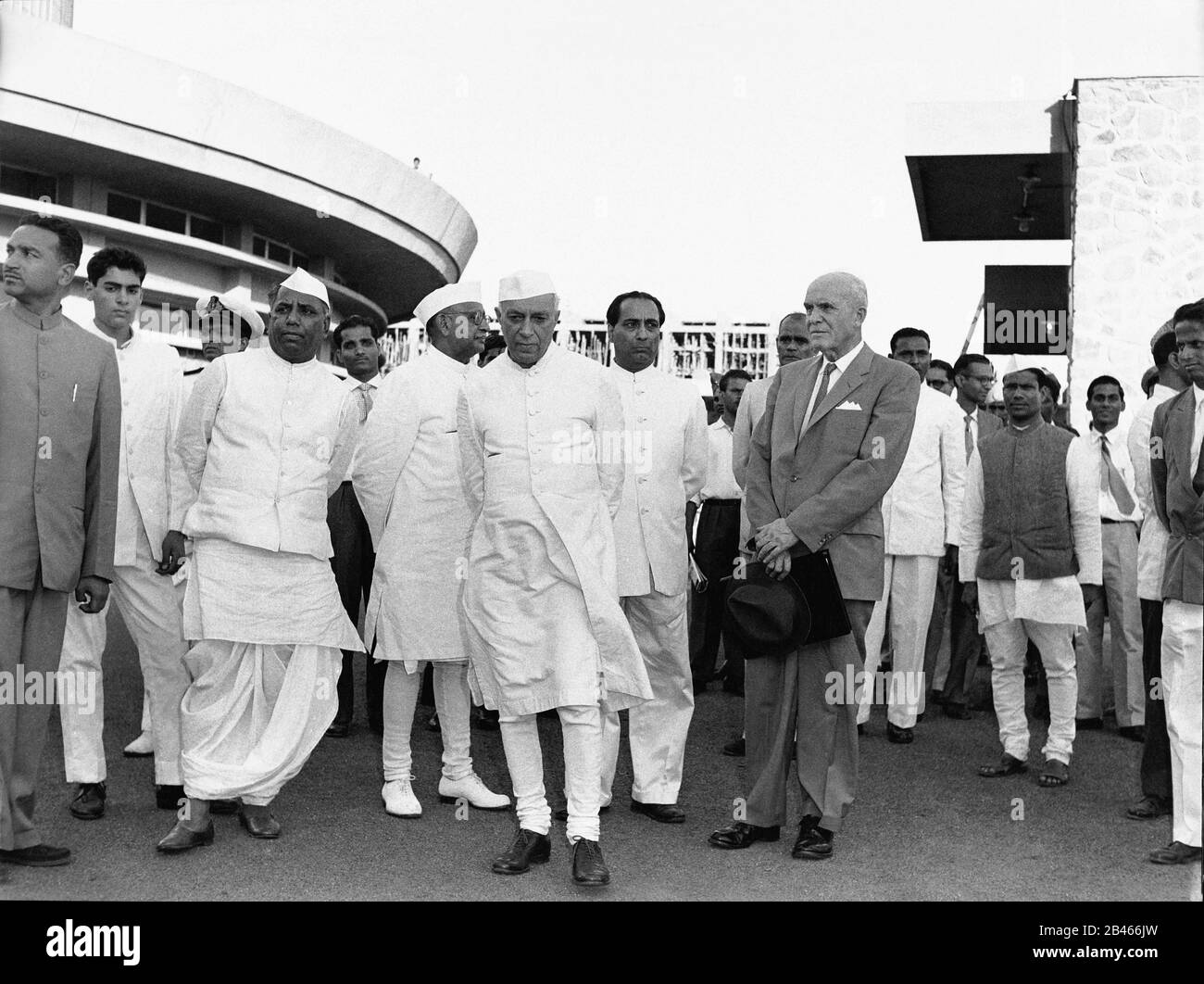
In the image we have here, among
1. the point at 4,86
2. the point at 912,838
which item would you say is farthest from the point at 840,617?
the point at 4,86

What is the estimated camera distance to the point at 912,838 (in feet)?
16.7

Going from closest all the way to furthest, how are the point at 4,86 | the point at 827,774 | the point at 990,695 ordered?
1. the point at 827,774
2. the point at 990,695
3. the point at 4,86

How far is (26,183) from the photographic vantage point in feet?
114

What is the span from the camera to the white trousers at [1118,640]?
23.8 ft

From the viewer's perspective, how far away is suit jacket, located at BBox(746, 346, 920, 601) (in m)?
4.96

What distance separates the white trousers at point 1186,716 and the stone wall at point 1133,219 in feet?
22.9

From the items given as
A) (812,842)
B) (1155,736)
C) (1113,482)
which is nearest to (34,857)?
(812,842)

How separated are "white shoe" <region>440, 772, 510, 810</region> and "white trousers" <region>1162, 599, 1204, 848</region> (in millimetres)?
2676

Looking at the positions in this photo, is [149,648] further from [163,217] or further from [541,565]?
[163,217]

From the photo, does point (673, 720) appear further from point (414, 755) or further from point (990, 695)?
point (990, 695)

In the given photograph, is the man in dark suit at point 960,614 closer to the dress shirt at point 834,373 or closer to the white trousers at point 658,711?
the white trousers at point 658,711

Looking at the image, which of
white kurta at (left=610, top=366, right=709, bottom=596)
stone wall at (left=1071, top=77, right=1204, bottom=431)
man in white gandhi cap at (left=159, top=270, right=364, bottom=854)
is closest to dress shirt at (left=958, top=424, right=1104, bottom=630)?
white kurta at (left=610, top=366, right=709, bottom=596)

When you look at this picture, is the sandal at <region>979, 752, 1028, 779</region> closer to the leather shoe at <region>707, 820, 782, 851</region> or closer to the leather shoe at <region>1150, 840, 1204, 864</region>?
the leather shoe at <region>1150, 840, 1204, 864</region>
